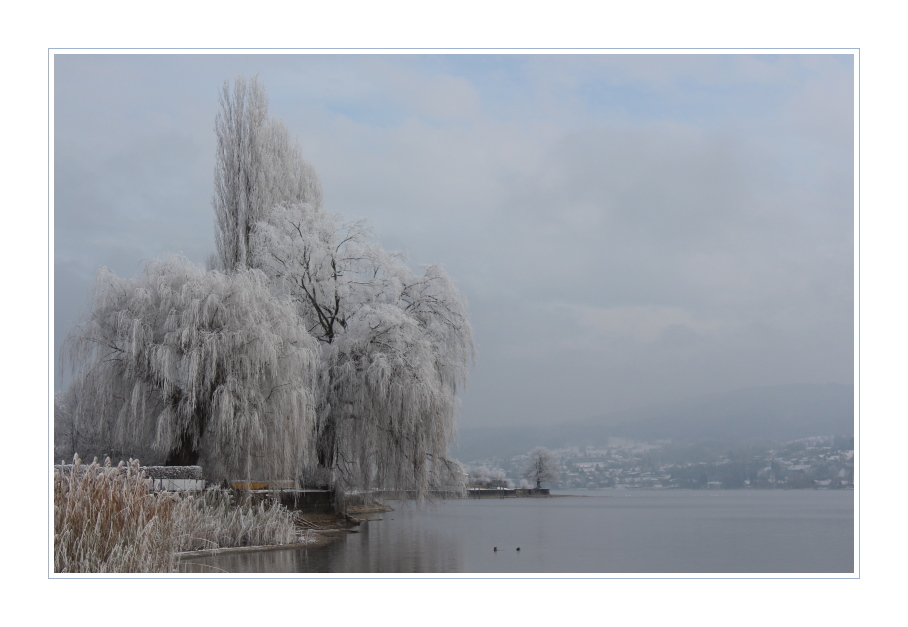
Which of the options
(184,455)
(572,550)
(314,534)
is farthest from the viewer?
(314,534)

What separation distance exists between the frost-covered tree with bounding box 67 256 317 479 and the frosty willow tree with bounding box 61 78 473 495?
0.02 meters

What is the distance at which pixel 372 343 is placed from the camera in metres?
17.0

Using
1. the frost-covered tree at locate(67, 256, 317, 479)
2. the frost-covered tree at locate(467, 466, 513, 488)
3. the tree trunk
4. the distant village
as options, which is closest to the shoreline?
the frost-covered tree at locate(67, 256, 317, 479)

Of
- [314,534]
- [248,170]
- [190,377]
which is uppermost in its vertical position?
[248,170]

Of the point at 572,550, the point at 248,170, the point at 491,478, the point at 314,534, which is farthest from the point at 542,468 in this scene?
the point at 572,550

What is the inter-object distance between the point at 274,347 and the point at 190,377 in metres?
1.45

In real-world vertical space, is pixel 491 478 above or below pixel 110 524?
below

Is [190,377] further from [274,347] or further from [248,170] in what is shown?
[248,170]

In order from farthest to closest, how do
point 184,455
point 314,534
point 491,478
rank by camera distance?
point 491,478 < point 314,534 < point 184,455

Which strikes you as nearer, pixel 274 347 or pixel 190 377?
pixel 190 377

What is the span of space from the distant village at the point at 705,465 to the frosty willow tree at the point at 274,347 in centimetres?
394

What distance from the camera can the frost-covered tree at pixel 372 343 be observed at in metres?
16.5
